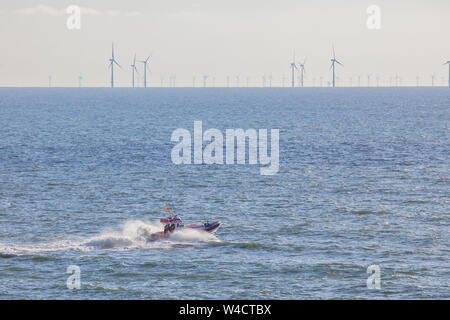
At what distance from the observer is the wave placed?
6241 cm

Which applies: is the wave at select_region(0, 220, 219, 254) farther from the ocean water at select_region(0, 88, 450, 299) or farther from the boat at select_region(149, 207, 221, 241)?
the boat at select_region(149, 207, 221, 241)

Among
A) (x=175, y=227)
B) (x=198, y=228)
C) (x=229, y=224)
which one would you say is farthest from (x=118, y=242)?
(x=229, y=224)

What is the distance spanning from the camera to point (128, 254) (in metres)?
61.6

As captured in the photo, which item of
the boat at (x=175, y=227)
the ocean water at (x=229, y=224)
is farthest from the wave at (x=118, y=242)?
the boat at (x=175, y=227)

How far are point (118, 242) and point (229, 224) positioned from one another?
1312 cm

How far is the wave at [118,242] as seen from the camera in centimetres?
6241

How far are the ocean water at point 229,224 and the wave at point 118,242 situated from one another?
19 centimetres

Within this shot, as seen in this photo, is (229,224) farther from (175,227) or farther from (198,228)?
(175,227)

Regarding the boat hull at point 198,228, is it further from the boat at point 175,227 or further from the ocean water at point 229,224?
the ocean water at point 229,224

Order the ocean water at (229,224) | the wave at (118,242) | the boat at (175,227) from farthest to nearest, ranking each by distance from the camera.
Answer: the boat at (175,227)
the wave at (118,242)
the ocean water at (229,224)

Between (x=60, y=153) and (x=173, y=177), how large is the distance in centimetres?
3351

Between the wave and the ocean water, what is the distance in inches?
7.4

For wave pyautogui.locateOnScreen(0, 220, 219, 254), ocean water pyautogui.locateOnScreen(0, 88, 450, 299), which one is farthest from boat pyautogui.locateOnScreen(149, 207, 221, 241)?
ocean water pyautogui.locateOnScreen(0, 88, 450, 299)

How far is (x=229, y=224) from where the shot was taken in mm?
72688
